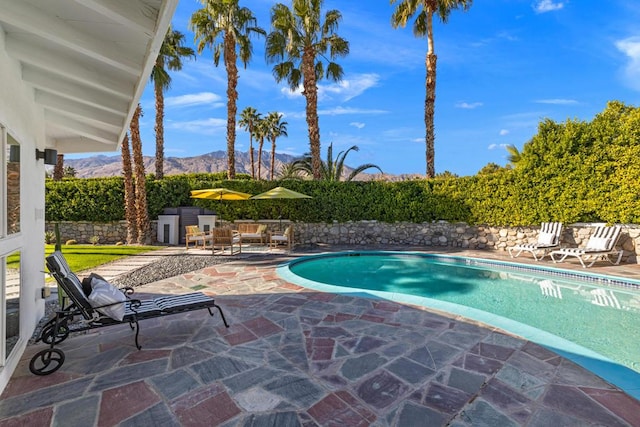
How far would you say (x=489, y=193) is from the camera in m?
13.1

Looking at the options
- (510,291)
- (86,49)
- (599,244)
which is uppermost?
(86,49)

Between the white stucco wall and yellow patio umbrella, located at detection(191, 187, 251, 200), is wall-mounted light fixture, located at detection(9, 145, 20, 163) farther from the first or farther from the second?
yellow patio umbrella, located at detection(191, 187, 251, 200)

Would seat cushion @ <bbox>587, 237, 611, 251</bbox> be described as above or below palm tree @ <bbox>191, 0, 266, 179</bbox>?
below

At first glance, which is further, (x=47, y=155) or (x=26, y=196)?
(x=47, y=155)

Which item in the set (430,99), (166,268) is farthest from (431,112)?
(166,268)

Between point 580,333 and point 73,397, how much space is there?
6702 millimetres

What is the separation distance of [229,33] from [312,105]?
6504 mm

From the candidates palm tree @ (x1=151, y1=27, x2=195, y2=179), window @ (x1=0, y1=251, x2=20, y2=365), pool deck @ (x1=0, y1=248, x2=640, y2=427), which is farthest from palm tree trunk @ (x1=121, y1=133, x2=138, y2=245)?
window @ (x1=0, y1=251, x2=20, y2=365)

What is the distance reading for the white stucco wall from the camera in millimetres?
3137

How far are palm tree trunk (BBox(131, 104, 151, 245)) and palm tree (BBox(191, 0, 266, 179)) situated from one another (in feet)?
16.9

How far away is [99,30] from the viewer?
299 centimetres

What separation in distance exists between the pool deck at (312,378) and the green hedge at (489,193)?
9.66 metres

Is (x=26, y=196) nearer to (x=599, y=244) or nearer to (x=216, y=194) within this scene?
(x=216, y=194)

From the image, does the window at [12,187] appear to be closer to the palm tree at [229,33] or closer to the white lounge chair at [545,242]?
the white lounge chair at [545,242]
